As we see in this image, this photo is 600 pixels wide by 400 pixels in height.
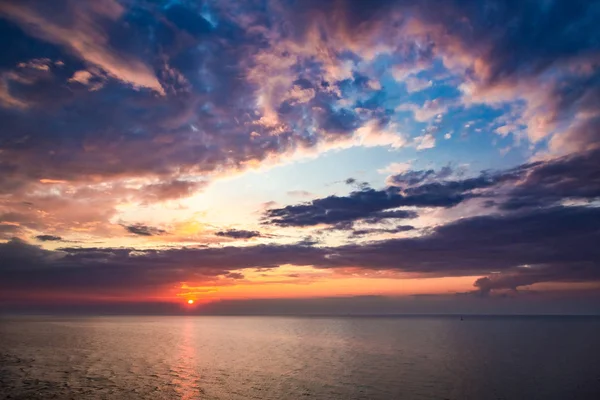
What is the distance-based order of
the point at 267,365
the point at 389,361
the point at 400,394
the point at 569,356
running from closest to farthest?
the point at 400,394 → the point at 267,365 → the point at 389,361 → the point at 569,356

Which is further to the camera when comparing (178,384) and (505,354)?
(505,354)

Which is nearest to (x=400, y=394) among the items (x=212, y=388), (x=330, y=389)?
(x=330, y=389)

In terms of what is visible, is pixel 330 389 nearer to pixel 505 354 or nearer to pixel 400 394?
pixel 400 394

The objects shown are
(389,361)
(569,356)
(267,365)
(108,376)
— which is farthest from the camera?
(569,356)

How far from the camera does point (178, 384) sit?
64375mm

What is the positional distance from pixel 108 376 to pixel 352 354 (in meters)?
61.2

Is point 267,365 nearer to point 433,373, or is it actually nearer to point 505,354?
point 433,373

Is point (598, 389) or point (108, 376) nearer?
point (598, 389)

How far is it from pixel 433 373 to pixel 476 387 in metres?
13.0

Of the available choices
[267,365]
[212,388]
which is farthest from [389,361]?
[212,388]

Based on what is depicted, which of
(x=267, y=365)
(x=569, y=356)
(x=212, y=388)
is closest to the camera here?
(x=212, y=388)

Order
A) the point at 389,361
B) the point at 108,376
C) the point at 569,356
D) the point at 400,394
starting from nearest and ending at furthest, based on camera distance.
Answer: the point at 400,394, the point at 108,376, the point at 389,361, the point at 569,356

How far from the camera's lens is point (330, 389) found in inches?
2345

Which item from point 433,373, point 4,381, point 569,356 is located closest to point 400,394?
point 433,373
